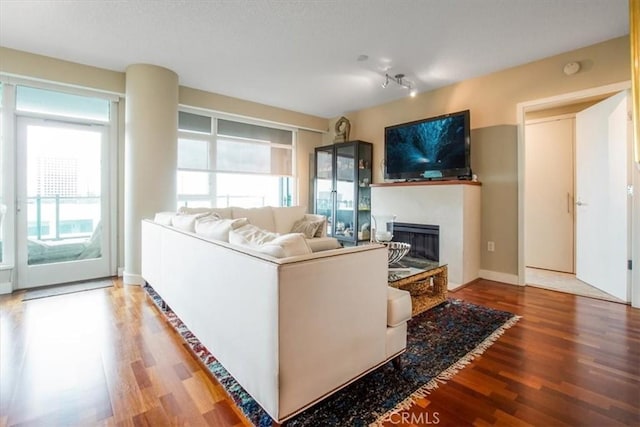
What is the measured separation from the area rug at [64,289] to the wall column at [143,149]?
0.84ft

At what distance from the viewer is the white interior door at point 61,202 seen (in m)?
3.31

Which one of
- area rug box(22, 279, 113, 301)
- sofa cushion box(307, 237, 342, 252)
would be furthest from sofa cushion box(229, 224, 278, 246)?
area rug box(22, 279, 113, 301)

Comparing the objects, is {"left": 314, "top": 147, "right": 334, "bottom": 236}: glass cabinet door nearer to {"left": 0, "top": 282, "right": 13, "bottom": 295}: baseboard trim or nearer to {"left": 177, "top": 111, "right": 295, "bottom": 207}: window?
{"left": 177, "top": 111, "right": 295, "bottom": 207}: window

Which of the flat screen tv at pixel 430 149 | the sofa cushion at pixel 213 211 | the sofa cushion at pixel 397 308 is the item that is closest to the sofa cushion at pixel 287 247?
the sofa cushion at pixel 397 308

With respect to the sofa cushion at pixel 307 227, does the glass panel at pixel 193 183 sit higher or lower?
higher

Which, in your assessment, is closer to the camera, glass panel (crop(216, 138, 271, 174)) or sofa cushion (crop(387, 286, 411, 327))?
sofa cushion (crop(387, 286, 411, 327))

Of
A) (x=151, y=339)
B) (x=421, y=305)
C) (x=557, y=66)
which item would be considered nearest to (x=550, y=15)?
(x=557, y=66)

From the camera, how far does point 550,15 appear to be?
8.25ft

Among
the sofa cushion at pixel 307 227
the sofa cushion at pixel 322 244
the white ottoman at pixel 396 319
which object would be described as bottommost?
the white ottoman at pixel 396 319

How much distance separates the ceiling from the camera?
7.91 ft

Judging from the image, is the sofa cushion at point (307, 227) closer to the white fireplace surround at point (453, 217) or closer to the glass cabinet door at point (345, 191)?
the glass cabinet door at point (345, 191)

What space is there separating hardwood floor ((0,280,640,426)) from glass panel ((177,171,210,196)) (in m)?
2.12

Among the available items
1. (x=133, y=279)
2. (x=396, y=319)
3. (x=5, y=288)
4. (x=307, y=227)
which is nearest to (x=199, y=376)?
(x=396, y=319)

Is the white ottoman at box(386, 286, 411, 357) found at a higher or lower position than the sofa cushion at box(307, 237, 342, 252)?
lower
